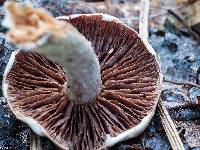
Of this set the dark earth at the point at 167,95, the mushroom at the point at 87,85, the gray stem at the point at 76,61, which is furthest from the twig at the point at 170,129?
the gray stem at the point at 76,61

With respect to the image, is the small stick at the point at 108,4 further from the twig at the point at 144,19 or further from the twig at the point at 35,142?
the twig at the point at 35,142

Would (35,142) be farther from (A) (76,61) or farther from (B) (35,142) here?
(A) (76,61)

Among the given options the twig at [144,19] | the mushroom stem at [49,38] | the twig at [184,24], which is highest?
the mushroom stem at [49,38]

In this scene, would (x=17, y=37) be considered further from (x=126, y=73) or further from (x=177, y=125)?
(x=177, y=125)

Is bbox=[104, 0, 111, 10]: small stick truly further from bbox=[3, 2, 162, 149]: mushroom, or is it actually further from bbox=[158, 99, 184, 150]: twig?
bbox=[158, 99, 184, 150]: twig

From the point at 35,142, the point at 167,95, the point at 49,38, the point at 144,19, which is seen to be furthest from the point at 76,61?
the point at 144,19

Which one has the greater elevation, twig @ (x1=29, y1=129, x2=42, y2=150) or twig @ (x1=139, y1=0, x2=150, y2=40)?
twig @ (x1=139, y1=0, x2=150, y2=40)

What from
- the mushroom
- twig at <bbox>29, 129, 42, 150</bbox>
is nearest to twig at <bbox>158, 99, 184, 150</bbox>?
the mushroom
